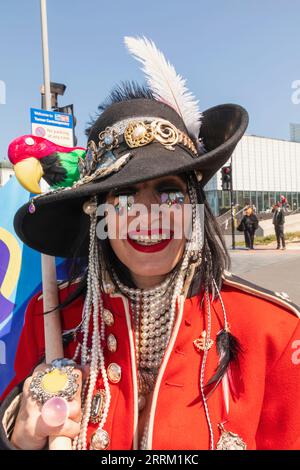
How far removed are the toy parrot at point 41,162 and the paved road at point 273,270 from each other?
5.23 metres

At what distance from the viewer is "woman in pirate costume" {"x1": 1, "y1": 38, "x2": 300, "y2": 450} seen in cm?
127

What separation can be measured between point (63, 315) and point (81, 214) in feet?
1.44

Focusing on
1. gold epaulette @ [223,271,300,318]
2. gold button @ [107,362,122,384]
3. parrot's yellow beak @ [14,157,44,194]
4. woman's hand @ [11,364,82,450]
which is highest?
parrot's yellow beak @ [14,157,44,194]

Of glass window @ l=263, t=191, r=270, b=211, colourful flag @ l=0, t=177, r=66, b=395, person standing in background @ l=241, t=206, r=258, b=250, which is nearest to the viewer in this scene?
colourful flag @ l=0, t=177, r=66, b=395

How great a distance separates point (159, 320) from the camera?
1.46 metres

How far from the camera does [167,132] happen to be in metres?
1.37

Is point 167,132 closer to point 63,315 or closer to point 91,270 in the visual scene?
point 91,270

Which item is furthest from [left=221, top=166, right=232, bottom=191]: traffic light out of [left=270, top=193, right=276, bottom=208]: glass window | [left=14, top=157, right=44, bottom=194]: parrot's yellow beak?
[left=270, top=193, right=276, bottom=208]: glass window

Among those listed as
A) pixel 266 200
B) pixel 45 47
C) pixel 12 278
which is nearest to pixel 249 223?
pixel 45 47

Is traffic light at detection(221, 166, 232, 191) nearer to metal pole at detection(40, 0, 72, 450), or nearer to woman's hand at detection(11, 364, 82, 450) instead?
metal pole at detection(40, 0, 72, 450)

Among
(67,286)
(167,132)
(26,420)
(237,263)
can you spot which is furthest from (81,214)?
(237,263)

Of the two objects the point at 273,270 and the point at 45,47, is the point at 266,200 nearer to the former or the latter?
the point at 273,270

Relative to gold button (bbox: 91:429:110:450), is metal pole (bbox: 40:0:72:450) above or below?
above

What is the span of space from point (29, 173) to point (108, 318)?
61cm
